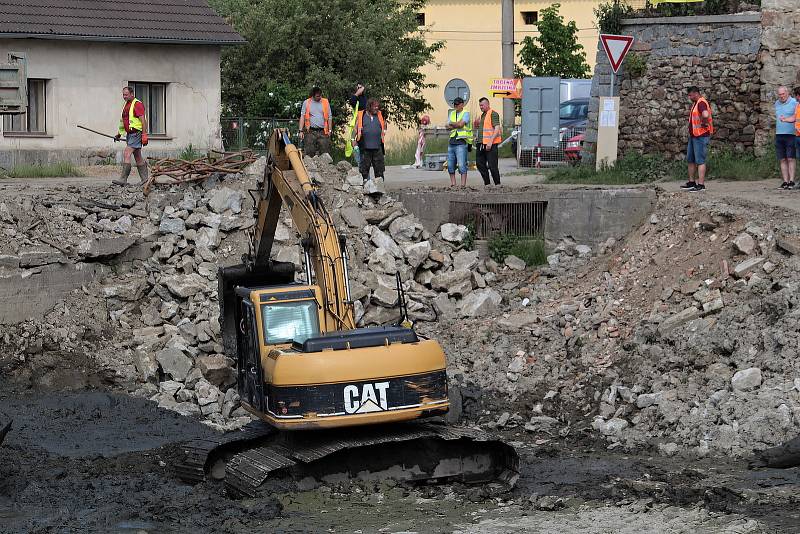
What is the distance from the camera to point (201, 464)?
12.3 meters

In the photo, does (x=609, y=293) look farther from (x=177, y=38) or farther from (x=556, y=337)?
(x=177, y=38)

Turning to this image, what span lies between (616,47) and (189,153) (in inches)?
421

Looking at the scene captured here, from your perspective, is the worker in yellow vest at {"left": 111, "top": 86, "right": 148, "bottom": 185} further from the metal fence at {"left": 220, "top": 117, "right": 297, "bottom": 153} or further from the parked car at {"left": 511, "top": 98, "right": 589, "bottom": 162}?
the parked car at {"left": 511, "top": 98, "right": 589, "bottom": 162}

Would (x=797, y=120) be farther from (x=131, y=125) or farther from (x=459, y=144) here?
(x=131, y=125)

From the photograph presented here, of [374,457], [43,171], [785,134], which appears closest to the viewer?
[374,457]

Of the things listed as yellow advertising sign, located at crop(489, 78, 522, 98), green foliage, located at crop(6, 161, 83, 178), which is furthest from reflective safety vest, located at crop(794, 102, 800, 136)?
yellow advertising sign, located at crop(489, 78, 522, 98)

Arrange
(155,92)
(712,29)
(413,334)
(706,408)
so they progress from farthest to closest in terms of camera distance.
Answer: (155,92) → (712,29) → (706,408) → (413,334)

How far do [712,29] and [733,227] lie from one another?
22.6ft

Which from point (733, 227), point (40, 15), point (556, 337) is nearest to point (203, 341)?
point (556, 337)

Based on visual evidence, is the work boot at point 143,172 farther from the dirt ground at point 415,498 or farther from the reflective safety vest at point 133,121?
the dirt ground at point 415,498

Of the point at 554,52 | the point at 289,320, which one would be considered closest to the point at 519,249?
the point at 289,320

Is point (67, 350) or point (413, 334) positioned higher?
point (413, 334)

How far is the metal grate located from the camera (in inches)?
811

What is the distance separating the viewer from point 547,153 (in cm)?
3002
